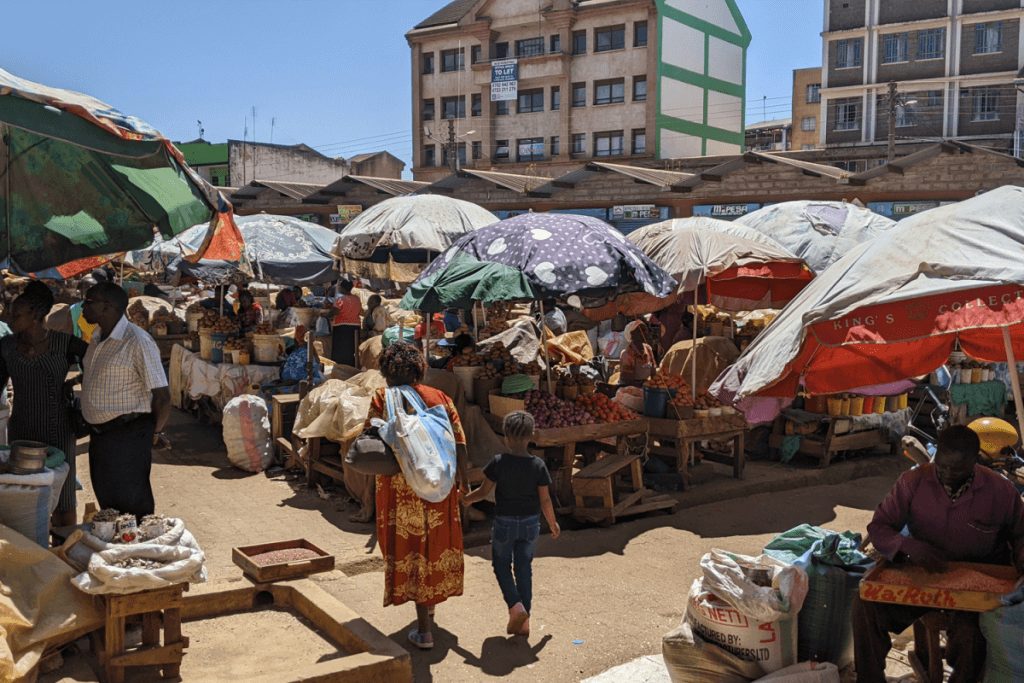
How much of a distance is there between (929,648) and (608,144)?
42.8 metres

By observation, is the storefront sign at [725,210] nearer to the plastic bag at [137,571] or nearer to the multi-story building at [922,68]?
the plastic bag at [137,571]

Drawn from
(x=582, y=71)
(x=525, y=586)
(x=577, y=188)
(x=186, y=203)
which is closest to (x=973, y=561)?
(x=525, y=586)

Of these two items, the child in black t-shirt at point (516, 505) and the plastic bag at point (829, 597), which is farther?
the child in black t-shirt at point (516, 505)

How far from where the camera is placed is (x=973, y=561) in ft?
13.4

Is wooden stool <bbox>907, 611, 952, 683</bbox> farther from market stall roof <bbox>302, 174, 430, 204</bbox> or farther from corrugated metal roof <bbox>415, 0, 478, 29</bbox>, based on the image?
corrugated metal roof <bbox>415, 0, 478, 29</bbox>

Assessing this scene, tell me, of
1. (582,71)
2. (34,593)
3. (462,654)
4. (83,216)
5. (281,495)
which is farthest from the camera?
(582,71)

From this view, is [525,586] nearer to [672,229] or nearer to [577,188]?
[672,229]

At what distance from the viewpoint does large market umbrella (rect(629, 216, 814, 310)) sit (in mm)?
8938

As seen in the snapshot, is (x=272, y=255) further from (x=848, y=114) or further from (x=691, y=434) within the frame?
(x=848, y=114)

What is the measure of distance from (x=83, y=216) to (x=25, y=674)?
320cm

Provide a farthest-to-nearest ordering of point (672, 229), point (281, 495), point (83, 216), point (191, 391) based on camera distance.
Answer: point (191, 391)
point (672, 229)
point (281, 495)
point (83, 216)

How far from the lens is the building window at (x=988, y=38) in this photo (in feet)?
146

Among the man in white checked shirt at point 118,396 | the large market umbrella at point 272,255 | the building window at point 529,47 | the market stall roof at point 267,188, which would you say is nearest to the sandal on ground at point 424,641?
the man in white checked shirt at point 118,396

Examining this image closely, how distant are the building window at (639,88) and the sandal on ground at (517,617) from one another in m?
41.9
